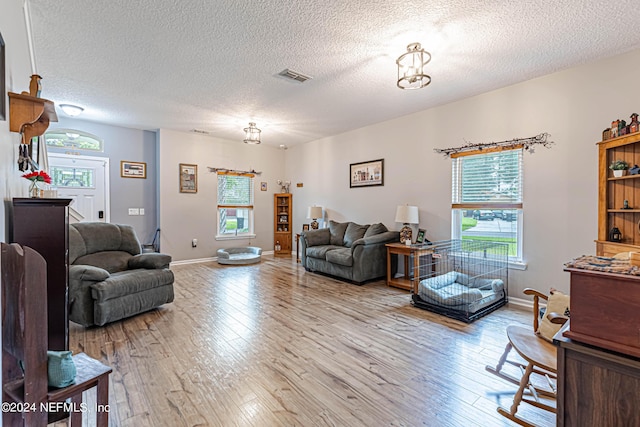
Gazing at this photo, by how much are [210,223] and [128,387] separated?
4.90 m

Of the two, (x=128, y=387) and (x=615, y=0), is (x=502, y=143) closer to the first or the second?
(x=615, y=0)

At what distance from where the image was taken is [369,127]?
5637mm

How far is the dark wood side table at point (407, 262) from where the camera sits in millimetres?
3922

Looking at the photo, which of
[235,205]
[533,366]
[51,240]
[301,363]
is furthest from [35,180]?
[235,205]

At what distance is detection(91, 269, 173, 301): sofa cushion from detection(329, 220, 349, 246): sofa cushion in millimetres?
3092

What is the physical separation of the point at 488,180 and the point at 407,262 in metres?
1.74

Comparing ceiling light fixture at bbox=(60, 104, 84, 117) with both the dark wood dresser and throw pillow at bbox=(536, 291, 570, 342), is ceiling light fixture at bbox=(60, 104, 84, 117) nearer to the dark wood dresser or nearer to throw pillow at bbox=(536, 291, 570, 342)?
the dark wood dresser

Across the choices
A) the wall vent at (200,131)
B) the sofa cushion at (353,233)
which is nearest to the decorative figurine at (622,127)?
the sofa cushion at (353,233)

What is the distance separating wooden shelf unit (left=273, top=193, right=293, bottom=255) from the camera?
7523 millimetres

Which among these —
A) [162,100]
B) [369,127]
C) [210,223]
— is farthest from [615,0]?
[210,223]

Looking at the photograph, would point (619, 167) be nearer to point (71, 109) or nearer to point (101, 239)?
point (101, 239)

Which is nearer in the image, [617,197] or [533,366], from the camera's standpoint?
[533,366]

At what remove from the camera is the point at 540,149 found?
353 cm

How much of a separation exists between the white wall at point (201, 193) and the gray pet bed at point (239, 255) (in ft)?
0.96
